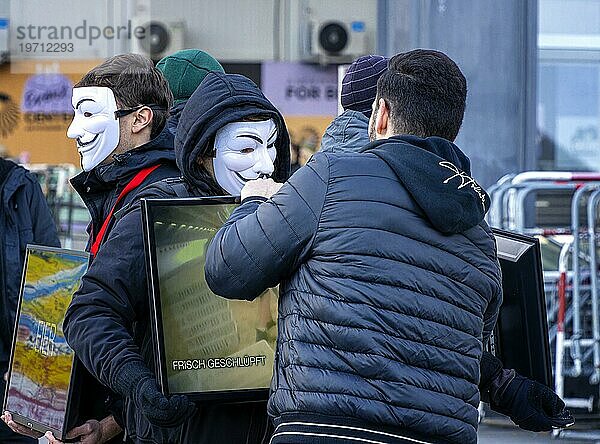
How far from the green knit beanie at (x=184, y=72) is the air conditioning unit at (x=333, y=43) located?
5172 millimetres

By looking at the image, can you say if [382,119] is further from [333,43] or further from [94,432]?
[333,43]

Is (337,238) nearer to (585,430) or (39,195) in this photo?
(39,195)

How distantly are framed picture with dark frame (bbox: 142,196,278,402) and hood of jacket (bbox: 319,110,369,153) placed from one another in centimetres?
67

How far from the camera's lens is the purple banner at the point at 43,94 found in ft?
29.7

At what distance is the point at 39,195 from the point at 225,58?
4.10m

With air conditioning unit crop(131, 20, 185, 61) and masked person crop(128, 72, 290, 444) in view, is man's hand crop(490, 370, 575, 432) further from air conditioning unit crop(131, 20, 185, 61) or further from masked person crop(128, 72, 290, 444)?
air conditioning unit crop(131, 20, 185, 61)

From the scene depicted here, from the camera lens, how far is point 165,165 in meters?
3.50

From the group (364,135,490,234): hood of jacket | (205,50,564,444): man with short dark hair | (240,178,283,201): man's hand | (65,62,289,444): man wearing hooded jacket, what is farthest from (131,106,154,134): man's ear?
(364,135,490,234): hood of jacket

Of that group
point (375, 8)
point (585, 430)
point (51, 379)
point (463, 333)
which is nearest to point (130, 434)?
point (51, 379)

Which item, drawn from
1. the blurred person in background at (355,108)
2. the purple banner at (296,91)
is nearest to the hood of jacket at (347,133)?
the blurred person in background at (355,108)

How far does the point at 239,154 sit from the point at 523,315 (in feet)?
2.99

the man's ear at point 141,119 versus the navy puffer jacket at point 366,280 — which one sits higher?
the man's ear at point 141,119

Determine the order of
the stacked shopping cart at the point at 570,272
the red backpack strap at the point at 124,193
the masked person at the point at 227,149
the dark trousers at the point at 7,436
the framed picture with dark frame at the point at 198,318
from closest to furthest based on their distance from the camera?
the framed picture with dark frame at the point at 198,318
the masked person at the point at 227,149
the red backpack strap at the point at 124,193
the dark trousers at the point at 7,436
the stacked shopping cart at the point at 570,272

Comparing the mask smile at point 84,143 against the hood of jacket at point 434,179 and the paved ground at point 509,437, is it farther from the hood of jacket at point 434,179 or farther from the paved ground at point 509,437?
the paved ground at point 509,437
